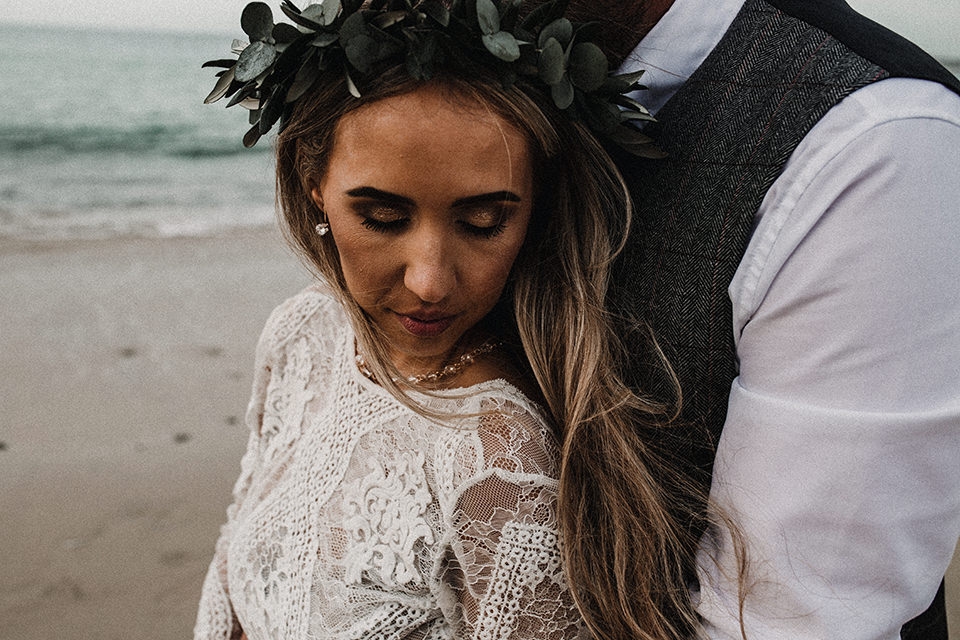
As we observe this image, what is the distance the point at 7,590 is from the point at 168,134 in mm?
14329

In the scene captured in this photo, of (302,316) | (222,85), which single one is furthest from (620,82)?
(302,316)

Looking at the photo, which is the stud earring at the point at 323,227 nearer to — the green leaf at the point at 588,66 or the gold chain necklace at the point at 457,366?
the gold chain necklace at the point at 457,366

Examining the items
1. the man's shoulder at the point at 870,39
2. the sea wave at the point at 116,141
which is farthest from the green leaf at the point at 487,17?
the sea wave at the point at 116,141

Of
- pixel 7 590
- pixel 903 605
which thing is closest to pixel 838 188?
pixel 903 605

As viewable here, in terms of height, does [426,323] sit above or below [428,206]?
below

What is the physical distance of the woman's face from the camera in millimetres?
1334

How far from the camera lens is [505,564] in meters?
1.48

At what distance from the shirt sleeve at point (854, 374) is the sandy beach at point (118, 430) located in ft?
9.06

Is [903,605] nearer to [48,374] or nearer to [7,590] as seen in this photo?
[7,590]

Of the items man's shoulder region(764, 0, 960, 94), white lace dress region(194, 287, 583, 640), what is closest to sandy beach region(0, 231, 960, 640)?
white lace dress region(194, 287, 583, 640)

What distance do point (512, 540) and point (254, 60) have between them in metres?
0.93

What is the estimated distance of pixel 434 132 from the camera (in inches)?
51.9

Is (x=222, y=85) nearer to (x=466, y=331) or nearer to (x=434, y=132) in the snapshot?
(x=434, y=132)

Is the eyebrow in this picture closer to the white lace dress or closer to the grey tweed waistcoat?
the grey tweed waistcoat
